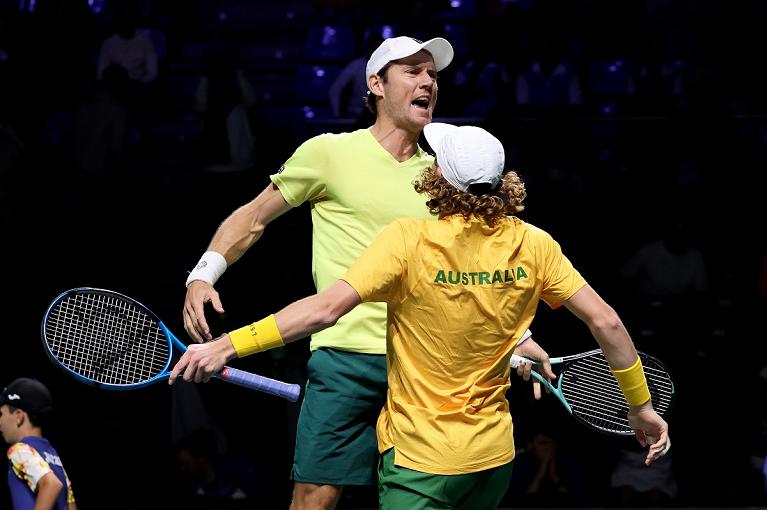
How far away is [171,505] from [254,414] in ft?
2.77

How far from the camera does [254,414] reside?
8.00 meters

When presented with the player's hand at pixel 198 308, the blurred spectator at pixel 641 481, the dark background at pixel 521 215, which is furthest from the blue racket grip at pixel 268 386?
the blurred spectator at pixel 641 481

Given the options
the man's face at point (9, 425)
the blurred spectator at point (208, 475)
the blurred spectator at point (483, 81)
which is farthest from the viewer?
the blurred spectator at point (483, 81)

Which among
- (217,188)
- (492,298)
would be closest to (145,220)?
(217,188)

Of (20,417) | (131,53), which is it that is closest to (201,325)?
(20,417)

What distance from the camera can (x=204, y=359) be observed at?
317cm

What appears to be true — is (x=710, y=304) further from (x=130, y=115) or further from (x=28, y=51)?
(x=28, y=51)

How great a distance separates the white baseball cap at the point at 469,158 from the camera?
10.9 ft

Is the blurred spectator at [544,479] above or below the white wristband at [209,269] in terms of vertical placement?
below

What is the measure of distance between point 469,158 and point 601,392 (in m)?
1.15

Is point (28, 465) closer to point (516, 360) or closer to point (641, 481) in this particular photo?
point (516, 360)

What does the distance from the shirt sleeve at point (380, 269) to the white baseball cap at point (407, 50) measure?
0.97m

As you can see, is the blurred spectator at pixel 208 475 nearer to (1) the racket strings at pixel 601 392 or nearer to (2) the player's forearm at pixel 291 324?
(1) the racket strings at pixel 601 392

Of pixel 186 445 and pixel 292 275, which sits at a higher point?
pixel 292 275
